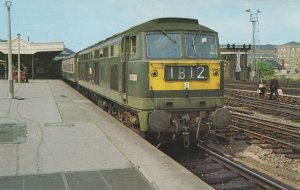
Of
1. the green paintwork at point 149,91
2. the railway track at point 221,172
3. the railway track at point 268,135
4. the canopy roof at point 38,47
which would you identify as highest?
the canopy roof at point 38,47

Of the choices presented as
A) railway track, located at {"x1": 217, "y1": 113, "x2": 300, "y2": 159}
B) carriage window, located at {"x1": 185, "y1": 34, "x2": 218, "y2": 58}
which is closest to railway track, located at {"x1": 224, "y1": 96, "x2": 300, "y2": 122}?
railway track, located at {"x1": 217, "y1": 113, "x2": 300, "y2": 159}

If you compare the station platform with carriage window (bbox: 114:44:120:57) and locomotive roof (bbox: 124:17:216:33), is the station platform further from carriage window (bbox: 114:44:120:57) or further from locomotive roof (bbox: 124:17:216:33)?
locomotive roof (bbox: 124:17:216:33)

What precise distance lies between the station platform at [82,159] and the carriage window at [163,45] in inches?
86.3

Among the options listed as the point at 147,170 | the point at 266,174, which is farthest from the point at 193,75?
the point at 147,170

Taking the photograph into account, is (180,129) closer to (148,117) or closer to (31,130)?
(148,117)

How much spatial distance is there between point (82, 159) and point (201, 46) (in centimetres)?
454

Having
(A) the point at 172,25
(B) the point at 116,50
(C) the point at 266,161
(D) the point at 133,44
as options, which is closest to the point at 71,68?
(B) the point at 116,50

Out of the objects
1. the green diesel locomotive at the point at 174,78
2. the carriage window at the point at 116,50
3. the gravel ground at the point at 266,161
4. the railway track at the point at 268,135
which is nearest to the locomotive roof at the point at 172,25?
the green diesel locomotive at the point at 174,78

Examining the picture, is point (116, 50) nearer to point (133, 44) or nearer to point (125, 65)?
point (125, 65)

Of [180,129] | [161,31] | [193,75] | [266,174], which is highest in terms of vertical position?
[161,31]

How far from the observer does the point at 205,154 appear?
11586 mm

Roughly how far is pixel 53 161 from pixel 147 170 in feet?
6.45

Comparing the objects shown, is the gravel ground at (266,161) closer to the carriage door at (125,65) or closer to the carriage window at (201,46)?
the carriage window at (201,46)

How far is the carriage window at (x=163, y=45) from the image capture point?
1121 centimetres
